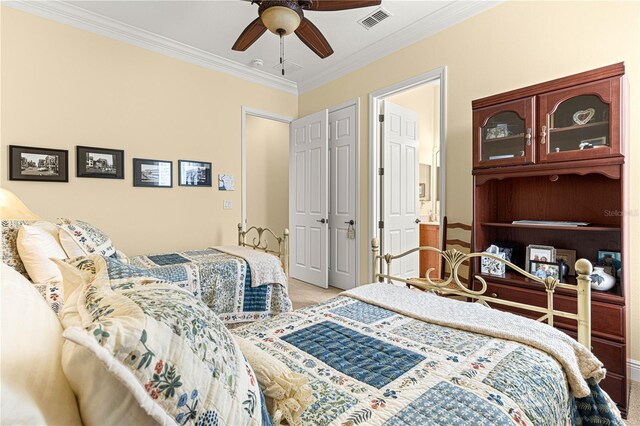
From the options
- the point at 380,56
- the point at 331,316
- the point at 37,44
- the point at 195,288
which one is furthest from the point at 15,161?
the point at 380,56

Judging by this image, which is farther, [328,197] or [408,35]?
[328,197]

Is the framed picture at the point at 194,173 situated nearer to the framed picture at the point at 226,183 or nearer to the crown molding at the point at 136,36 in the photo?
the framed picture at the point at 226,183

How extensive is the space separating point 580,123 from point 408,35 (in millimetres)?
2059

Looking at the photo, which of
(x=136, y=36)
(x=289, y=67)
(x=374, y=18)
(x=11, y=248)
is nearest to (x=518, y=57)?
(x=374, y=18)

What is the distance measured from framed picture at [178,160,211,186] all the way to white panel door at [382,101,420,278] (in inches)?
88.9

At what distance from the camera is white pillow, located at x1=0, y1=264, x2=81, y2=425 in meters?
0.41

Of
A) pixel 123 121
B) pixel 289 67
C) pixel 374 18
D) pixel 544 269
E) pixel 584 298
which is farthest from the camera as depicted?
pixel 289 67

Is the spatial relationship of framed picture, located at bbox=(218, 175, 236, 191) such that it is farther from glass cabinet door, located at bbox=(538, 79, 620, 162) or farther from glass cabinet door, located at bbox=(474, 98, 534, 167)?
glass cabinet door, located at bbox=(538, 79, 620, 162)

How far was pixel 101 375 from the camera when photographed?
458 millimetres

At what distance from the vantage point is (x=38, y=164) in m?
2.86

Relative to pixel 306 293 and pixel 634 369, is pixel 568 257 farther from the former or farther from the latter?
pixel 306 293

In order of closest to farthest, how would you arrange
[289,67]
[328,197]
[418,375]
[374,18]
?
1. [418,375]
2. [374,18]
3. [289,67]
4. [328,197]

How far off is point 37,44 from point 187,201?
197 cm

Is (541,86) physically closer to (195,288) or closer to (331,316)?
(331,316)
